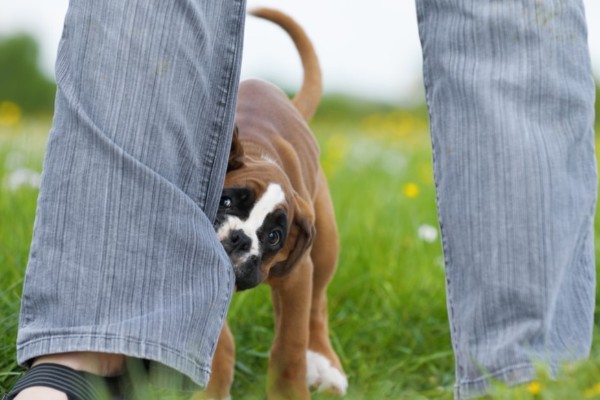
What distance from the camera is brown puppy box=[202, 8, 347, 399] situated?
2199 mm

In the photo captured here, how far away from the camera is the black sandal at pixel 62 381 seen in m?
1.60

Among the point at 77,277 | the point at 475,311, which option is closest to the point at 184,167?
the point at 77,277

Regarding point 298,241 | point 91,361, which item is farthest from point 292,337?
point 91,361

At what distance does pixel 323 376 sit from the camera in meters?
2.50

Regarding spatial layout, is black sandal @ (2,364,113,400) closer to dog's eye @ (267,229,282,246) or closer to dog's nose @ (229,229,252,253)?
dog's nose @ (229,229,252,253)

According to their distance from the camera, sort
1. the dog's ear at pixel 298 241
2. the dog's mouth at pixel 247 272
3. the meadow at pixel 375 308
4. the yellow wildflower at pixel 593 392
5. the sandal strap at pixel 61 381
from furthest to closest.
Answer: the dog's ear at pixel 298 241, the meadow at pixel 375 308, the dog's mouth at pixel 247 272, the sandal strap at pixel 61 381, the yellow wildflower at pixel 593 392

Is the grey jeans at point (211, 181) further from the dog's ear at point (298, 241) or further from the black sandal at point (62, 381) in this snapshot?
the dog's ear at point (298, 241)

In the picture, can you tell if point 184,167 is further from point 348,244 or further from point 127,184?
point 348,244

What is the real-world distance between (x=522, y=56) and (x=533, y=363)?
0.53 meters

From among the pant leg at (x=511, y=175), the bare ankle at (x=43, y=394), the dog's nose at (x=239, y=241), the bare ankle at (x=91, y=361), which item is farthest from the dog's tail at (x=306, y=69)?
the bare ankle at (x=43, y=394)

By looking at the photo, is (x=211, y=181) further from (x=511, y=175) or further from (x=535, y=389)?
(x=535, y=389)

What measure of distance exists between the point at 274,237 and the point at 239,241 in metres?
0.13

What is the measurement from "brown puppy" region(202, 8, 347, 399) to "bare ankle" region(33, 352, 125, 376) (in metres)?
0.45

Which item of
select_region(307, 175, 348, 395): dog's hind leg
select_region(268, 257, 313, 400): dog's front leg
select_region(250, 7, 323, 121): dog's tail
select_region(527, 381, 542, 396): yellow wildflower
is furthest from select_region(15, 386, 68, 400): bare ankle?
select_region(250, 7, 323, 121): dog's tail
